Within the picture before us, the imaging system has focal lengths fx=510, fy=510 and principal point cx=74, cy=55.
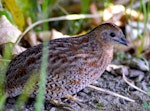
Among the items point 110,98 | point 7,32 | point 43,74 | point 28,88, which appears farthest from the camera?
point 7,32

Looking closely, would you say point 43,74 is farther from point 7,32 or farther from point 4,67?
point 7,32

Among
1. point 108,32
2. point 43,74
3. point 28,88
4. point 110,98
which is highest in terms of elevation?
point 108,32

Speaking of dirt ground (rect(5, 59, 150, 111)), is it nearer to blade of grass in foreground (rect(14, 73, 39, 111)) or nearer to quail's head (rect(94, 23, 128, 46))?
blade of grass in foreground (rect(14, 73, 39, 111))

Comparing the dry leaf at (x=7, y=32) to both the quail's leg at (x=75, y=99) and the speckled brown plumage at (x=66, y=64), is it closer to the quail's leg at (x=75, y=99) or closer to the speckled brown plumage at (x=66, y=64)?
the speckled brown plumage at (x=66, y=64)

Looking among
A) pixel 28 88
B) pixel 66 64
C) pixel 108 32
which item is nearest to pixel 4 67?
pixel 28 88

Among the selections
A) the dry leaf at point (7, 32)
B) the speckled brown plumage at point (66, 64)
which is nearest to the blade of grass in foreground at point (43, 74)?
the speckled brown plumage at point (66, 64)

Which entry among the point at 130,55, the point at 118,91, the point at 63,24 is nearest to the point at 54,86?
the point at 118,91
